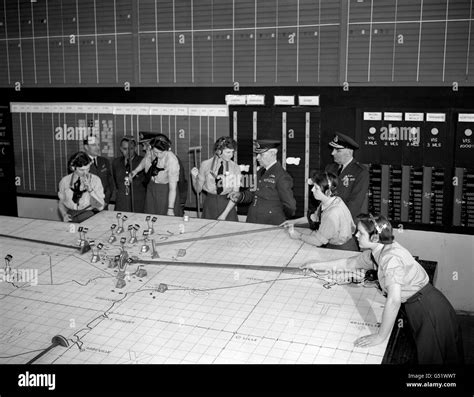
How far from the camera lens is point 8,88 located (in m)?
7.27

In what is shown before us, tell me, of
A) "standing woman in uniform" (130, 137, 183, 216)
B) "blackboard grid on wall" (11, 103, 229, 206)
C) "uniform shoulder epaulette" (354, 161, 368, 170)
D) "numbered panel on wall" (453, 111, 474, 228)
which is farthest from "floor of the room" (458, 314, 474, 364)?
"blackboard grid on wall" (11, 103, 229, 206)

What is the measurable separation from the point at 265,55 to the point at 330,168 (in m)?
1.41

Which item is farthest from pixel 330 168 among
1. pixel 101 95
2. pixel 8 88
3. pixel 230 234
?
pixel 8 88

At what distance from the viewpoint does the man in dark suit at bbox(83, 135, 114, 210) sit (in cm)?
630

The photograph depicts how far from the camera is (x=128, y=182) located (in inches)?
249

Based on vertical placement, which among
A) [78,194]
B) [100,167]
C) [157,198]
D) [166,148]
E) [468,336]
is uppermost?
[166,148]

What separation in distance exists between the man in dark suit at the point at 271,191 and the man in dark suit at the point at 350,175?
0.44m

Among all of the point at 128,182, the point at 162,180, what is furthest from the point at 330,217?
the point at 128,182

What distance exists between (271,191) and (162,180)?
1.15 m

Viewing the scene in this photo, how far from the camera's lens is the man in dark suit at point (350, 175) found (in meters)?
5.19

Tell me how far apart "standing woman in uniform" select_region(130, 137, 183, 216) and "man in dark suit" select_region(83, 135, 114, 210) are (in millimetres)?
628

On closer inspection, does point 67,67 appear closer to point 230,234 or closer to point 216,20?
point 216,20

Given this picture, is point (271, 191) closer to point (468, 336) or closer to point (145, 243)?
point (145, 243)

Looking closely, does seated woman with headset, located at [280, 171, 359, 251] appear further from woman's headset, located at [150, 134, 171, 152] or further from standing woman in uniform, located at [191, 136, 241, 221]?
woman's headset, located at [150, 134, 171, 152]
